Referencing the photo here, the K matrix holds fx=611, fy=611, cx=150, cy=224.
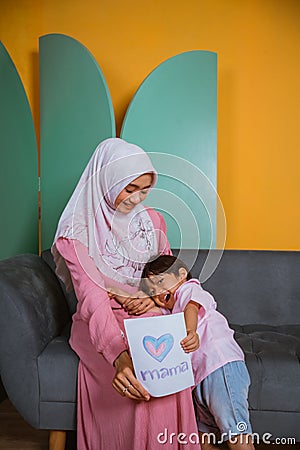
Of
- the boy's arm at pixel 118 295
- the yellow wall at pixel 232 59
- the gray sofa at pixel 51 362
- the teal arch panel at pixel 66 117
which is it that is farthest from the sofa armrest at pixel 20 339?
the yellow wall at pixel 232 59

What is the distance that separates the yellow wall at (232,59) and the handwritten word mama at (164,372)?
1694mm

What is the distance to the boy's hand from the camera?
1758 millimetres

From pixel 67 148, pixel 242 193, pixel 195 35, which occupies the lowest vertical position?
pixel 242 193

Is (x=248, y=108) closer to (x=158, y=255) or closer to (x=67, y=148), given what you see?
(x=67, y=148)

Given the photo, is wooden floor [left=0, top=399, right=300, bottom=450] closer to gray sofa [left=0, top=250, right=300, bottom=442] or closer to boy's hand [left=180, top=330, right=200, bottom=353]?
gray sofa [left=0, top=250, right=300, bottom=442]

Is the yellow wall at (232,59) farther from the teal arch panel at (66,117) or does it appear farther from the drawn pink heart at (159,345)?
the drawn pink heart at (159,345)

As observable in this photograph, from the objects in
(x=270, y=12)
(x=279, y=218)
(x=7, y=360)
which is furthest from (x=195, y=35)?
(x=7, y=360)

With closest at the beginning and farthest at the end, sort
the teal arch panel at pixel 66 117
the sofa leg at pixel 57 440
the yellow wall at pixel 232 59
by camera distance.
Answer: the sofa leg at pixel 57 440, the teal arch panel at pixel 66 117, the yellow wall at pixel 232 59

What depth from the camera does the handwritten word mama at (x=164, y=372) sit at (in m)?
1.72

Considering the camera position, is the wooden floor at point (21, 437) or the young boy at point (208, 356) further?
the wooden floor at point (21, 437)

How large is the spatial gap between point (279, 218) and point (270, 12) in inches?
43.8

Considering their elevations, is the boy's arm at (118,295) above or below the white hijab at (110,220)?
below

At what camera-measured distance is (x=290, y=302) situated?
107 inches

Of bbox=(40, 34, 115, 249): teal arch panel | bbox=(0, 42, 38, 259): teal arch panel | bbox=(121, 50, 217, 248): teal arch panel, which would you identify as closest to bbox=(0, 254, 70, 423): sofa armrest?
bbox=(0, 42, 38, 259): teal arch panel
